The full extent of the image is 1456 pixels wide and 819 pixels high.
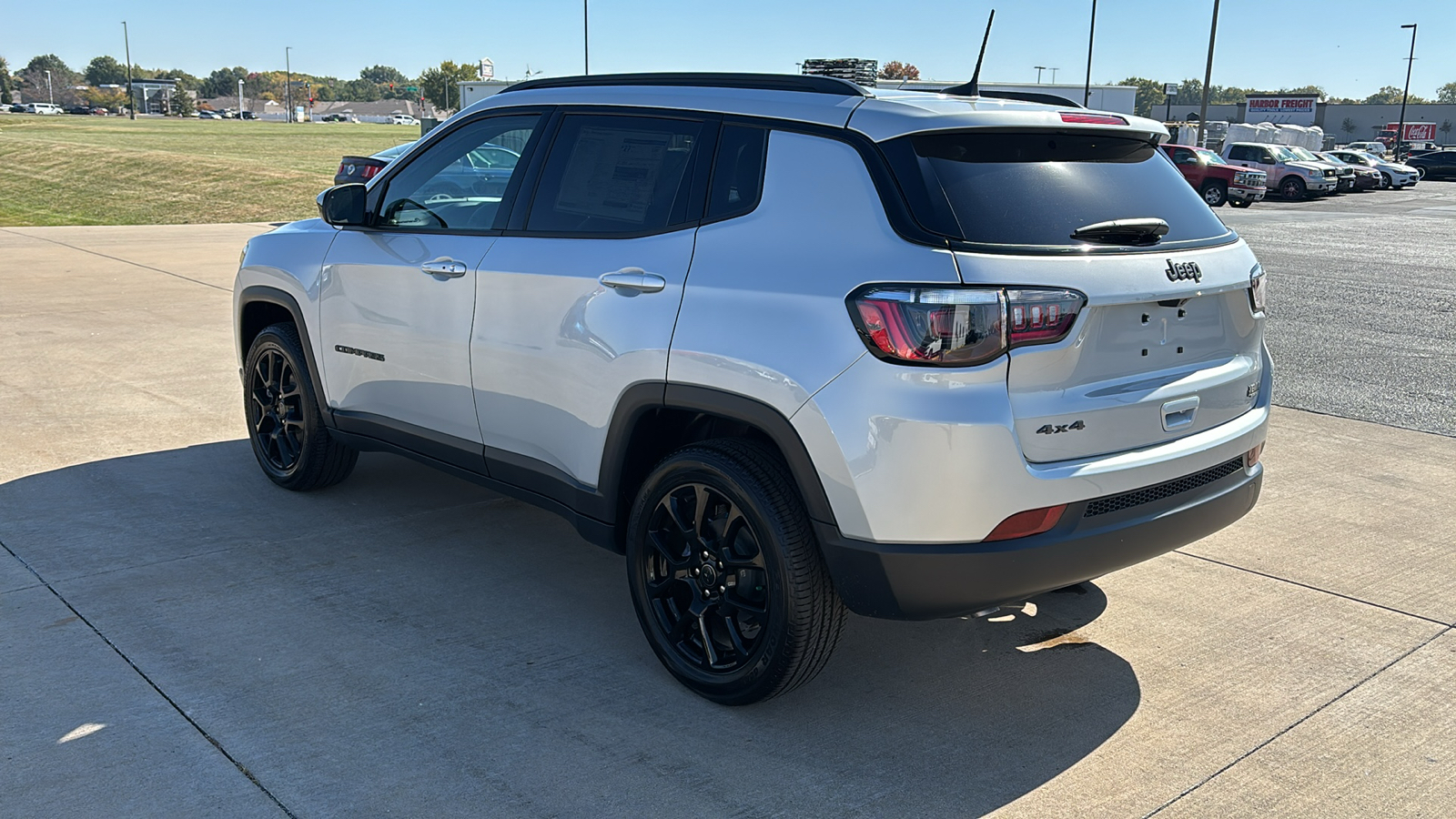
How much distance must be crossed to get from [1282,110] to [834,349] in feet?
320

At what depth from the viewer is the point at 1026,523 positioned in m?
3.20

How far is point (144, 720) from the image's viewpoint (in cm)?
345

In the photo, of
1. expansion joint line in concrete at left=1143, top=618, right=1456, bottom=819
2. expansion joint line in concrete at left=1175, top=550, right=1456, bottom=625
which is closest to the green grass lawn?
expansion joint line in concrete at left=1175, top=550, right=1456, bottom=625

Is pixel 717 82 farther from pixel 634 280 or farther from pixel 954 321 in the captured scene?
pixel 954 321

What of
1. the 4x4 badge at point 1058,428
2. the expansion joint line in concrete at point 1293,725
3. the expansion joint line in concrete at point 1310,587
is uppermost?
the 4x4 badge at point 1058,428

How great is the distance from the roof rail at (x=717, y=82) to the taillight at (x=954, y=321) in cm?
79

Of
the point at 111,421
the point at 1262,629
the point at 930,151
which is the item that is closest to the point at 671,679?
the point at 930,151

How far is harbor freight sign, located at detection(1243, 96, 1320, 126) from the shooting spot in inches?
3420

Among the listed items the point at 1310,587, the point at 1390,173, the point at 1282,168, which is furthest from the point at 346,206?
the point at 1390,173

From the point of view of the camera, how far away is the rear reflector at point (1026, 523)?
3.18 m

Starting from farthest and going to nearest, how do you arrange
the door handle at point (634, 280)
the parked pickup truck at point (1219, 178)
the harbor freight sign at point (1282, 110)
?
the harbor freight sign at point (1282, 110)
the parked pickup truck at point (1219, 178)
the door handle at point (634, 280)

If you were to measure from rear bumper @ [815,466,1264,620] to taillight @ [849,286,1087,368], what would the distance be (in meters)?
0.50

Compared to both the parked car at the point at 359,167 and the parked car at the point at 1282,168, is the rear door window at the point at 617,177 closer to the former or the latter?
the parked car at the point at 359,167

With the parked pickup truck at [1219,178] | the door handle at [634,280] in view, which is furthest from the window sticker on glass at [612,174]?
the parked pickup truck at [1219,178]
